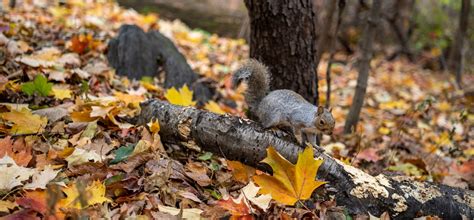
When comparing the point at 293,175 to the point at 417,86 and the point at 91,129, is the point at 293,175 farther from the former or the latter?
the point at 417,86

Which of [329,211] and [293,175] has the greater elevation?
Result: [293,175]

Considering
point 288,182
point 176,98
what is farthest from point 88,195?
point 176,98

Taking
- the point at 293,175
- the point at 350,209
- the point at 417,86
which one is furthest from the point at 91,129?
the point at 417,86

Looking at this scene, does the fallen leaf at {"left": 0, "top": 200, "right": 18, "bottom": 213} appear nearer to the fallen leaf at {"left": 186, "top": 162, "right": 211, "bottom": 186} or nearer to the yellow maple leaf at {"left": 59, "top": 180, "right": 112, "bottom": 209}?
the yellow maple leaf at {"left": 59, "top": 180, "right": 112, "bottom": 209}

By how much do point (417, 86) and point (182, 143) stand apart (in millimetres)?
5247

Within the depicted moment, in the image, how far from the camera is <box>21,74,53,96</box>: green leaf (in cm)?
→ 276

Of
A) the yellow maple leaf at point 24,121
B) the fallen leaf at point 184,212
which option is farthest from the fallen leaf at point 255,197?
the yellow maple leaf at point 24,121

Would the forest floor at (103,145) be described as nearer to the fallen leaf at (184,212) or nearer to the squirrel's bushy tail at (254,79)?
the fallen leaf at (184,212)

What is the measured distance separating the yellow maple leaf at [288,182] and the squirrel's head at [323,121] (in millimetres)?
598

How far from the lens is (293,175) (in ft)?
6.55

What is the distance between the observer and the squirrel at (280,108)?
257 centimetres

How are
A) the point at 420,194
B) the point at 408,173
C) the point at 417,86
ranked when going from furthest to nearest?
the point at 417,86
the point at 408,173
the point at 420,194

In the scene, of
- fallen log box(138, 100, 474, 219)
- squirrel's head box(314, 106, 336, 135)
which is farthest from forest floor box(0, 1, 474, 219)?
squirrel's head box(314, 106, 336, 135)

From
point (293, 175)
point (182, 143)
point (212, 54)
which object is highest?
point (293, 175)
